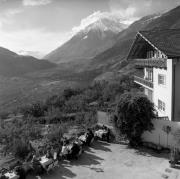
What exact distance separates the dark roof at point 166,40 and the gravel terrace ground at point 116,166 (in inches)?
260

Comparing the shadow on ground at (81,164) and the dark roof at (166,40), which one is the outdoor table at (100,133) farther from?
the dark roof at (166,40)

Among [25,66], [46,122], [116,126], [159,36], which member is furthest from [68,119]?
[25,66]

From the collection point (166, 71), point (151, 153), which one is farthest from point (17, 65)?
point (151, 153)

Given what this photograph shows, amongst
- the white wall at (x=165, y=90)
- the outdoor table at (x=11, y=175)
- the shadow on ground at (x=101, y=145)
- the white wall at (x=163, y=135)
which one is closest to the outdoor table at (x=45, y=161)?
the outdoor table at (x=11, y=175)

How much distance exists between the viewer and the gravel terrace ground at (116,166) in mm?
10727

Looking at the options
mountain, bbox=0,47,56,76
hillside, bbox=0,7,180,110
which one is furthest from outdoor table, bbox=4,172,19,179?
mountain, bbox=0,47,56,76

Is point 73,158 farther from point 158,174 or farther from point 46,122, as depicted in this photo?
point 46,122

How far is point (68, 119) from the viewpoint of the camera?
22.2 metres

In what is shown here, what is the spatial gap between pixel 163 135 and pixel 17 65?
17568 cm

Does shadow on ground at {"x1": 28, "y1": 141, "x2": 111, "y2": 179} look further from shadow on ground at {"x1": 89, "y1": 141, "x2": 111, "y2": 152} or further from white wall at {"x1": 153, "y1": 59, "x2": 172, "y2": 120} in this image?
white wall at {"x1": 153, "y1": 59, "x2": 172, "y2": 120}

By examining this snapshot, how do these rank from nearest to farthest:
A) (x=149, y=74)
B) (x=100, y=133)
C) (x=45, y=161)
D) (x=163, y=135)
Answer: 1. (x=45, y=161)
2. (x=163, y=135)
3. (x=100, y=133)
4. (x=149, y=74)

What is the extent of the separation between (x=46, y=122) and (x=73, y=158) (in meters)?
10.5

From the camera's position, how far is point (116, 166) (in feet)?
38.3

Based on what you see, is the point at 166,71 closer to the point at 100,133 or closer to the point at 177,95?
the point at 177,95
